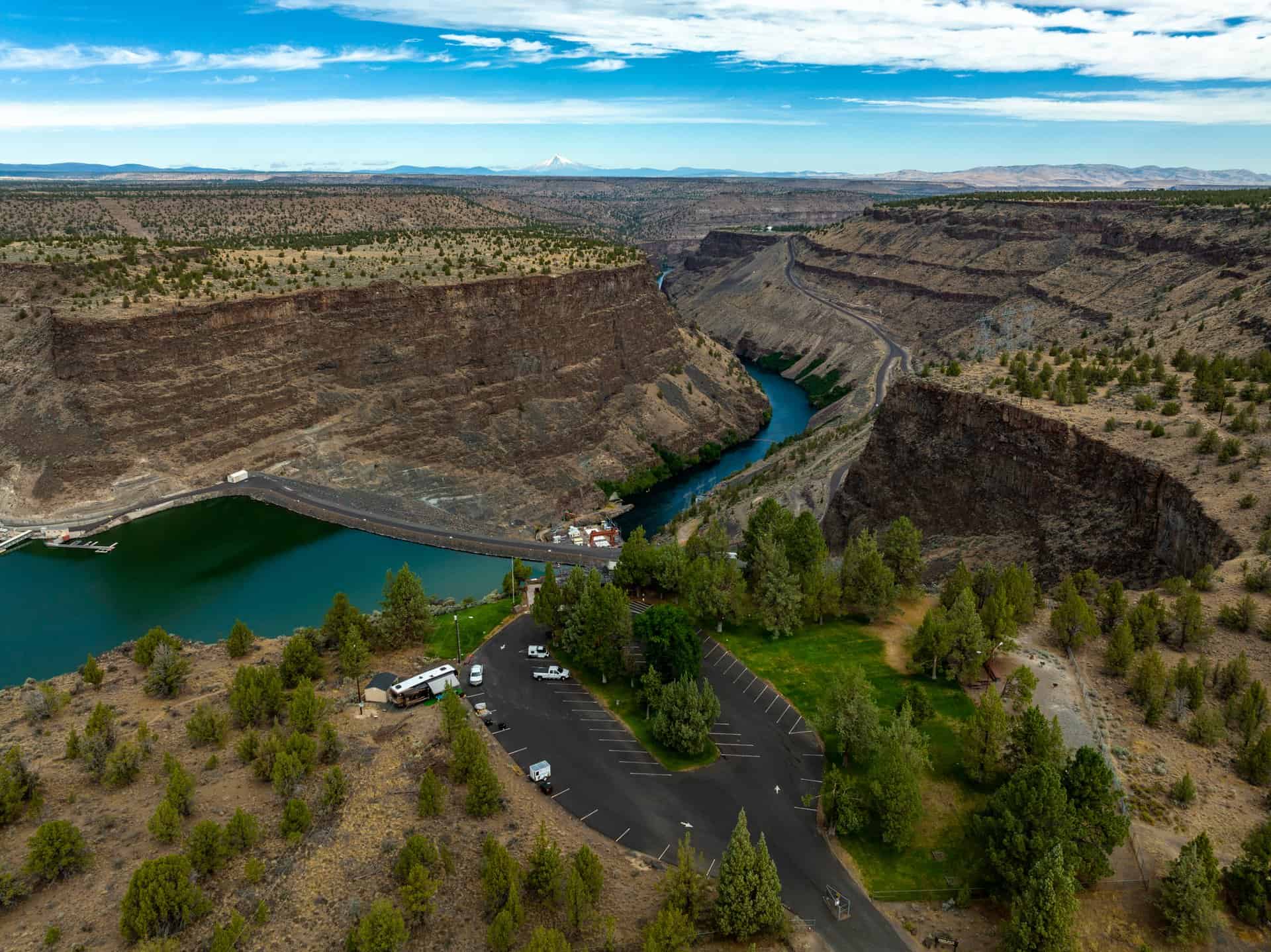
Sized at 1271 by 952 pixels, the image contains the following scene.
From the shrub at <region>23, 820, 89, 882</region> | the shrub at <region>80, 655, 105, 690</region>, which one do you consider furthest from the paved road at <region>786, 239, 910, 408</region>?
the shrub at <region>23, 820, 89, 882</region>

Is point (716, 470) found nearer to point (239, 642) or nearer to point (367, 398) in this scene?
point (367, 398)

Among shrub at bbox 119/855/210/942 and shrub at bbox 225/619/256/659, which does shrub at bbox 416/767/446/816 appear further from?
shrub at bbox 225/619/256/659

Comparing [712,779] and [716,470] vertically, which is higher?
[712,779]

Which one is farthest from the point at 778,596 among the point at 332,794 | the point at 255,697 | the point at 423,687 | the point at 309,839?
the point at 255,697

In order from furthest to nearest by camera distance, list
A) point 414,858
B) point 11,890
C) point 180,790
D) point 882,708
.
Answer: point 882,708 → point 180,790 → point 414,858 → point 11,890

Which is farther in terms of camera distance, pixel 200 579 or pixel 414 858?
pixel 200 579

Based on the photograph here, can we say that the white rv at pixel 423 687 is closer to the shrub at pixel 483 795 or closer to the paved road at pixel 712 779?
the paved road at pixel 712 779

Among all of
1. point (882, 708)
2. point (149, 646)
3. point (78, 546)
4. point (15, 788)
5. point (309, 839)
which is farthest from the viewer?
point (78, 546)
